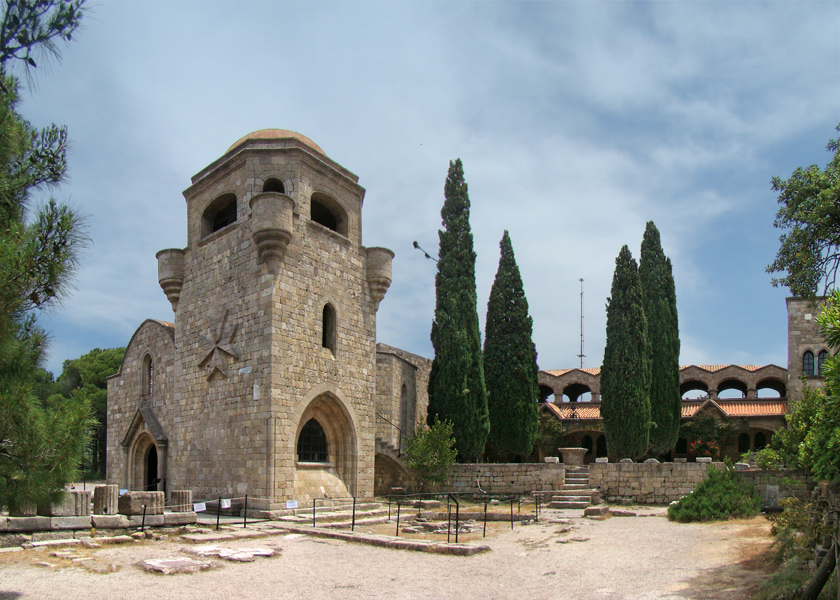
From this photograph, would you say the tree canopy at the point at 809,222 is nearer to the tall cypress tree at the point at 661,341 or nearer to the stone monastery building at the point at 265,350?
the stone monastery building at the point at 265,350

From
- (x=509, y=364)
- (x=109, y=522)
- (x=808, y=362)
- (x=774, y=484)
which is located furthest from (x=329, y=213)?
(x=808, y=362)

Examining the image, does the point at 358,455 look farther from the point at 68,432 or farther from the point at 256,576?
the point at 68,432

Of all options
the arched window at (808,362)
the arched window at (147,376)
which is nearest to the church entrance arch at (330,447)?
the arched window at (147,376)

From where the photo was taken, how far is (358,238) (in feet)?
73.7

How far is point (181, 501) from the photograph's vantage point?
15766 millimetres

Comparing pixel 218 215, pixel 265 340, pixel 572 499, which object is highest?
pixel 218 215

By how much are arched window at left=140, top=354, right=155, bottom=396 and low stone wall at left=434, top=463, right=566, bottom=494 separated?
10518 mm

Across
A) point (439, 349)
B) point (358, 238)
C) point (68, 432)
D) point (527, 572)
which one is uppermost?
point (358, 238)

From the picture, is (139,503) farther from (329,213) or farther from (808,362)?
(808,362)

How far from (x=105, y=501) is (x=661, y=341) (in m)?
23.0

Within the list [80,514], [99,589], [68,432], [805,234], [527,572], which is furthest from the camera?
[80,514]

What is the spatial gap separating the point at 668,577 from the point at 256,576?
20.9 ft

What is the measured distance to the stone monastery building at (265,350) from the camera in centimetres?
1875

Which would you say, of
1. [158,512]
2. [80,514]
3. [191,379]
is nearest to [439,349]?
[191,379]
